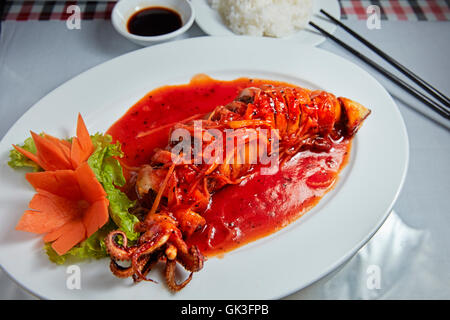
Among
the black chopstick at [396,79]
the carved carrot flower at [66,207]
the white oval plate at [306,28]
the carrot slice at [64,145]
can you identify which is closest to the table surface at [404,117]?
the black chopstick at [396,79]

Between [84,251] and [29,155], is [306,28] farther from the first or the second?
[84,251]

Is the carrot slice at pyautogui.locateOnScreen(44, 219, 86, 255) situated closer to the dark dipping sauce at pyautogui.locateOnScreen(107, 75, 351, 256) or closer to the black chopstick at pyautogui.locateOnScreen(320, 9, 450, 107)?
the dark dipping sauce at pyautogui.locateOnScreen(107, 75, 351, 256)

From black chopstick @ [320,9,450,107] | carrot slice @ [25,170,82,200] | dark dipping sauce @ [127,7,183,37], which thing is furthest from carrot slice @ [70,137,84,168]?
black chopstick @ [320,9,450,107]

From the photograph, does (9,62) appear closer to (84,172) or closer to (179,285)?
(84,172)

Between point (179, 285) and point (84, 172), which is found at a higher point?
point (84, 172)

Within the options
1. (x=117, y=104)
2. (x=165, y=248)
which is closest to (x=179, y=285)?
(x=165, y=248)

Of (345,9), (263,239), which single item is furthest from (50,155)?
(345,9)

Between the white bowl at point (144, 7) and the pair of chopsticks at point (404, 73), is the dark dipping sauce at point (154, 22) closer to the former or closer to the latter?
the white bowl at point (144, 7)
